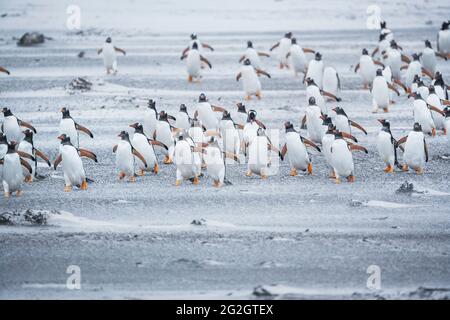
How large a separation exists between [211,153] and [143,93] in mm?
6896

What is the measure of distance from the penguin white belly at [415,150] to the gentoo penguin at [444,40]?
9.14 metres

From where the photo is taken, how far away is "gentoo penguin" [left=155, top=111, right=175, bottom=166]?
1378 centimetres

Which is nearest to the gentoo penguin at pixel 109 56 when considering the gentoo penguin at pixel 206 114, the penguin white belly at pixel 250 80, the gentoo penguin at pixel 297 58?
the penguin white belly at pixel 250 80

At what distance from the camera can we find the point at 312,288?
883cm

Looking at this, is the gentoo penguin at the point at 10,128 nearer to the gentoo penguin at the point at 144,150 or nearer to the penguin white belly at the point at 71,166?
the penguin white belly at the point at 71,166

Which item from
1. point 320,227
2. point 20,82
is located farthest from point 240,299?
point 20,82

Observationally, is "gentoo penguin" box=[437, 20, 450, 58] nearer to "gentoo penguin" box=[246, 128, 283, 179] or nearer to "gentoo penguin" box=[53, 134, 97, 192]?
"gentoo penguin" box=[246, 128, 283, 179]

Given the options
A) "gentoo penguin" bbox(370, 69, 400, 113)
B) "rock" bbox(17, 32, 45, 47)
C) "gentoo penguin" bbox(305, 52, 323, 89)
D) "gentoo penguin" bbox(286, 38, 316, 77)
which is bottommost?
A: "gentoo penguin" bbox(370, 69, 400, 113)

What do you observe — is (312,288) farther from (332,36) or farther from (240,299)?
(332,36)

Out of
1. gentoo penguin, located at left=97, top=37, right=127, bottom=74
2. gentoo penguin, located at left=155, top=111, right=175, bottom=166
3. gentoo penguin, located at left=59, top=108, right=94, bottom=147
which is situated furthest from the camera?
gentoo penguin, located at left=97, top=37, right=127, bottom=74

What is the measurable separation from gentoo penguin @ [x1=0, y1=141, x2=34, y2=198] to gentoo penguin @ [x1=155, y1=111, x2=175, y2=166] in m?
2.71

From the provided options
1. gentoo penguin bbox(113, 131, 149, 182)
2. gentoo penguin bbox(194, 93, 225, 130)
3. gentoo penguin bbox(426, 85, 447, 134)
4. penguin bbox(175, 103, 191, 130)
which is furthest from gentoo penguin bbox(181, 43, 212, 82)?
gentoo penguin bbox(113, 131, 149, 182)

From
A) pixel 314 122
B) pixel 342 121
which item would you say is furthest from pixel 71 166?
pixel 342 121

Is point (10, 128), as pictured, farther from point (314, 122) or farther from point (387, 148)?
point (387, 148)
